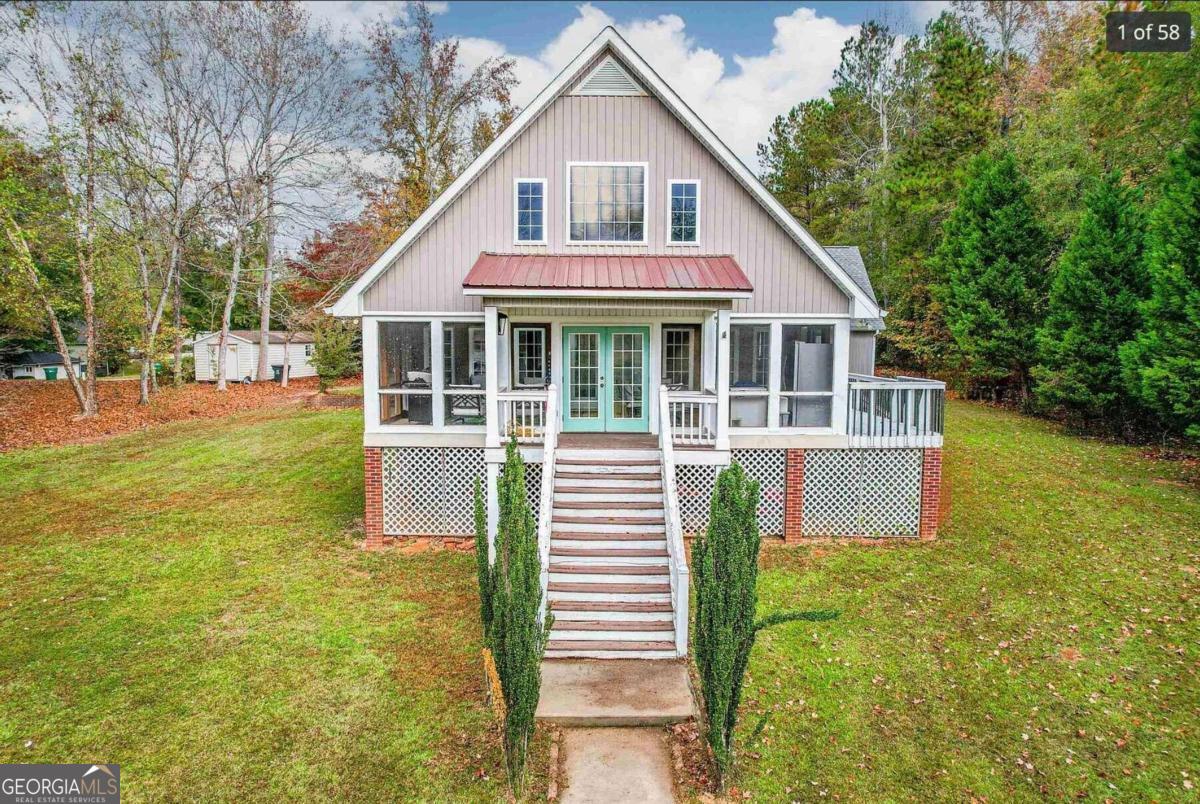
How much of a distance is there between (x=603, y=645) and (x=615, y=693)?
3.06ft

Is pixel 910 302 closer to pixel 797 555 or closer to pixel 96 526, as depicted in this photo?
pixel 797 555

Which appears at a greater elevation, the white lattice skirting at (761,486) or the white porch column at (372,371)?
the white porch column at (372,371)

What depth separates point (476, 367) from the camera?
1281 cm

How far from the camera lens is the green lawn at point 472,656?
229 inches

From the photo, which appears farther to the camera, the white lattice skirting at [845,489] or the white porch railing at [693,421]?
the white lattice skirting at [845,489]

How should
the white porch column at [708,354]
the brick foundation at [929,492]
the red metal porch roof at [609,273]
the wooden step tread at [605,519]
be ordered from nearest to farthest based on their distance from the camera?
1. the wooden step tread at [605,519]
2. the red metal porch roof at [609,273]
3. the brick foundation at [929,492]
4. the white porch column at [708,354]

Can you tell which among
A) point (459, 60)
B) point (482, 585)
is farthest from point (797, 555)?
point (459, 60)

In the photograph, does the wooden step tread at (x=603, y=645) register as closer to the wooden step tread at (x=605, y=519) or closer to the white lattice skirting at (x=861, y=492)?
the wooden step tread at (x=605, y=519)

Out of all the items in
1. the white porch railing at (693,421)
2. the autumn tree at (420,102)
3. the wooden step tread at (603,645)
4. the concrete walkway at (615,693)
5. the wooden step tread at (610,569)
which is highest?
the autumn tree at (420,102)

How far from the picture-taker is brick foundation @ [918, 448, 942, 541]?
11.4 meters

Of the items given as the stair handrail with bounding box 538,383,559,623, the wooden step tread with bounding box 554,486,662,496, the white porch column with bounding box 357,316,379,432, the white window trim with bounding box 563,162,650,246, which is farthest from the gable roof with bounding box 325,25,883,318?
the wooden step tread with bounding box 554,486,662,496

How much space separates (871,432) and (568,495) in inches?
224

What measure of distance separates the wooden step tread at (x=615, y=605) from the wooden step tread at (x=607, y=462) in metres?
2.56

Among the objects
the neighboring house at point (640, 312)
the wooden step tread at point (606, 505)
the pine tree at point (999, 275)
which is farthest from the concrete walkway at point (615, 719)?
the pine tree at point (999, 275)
